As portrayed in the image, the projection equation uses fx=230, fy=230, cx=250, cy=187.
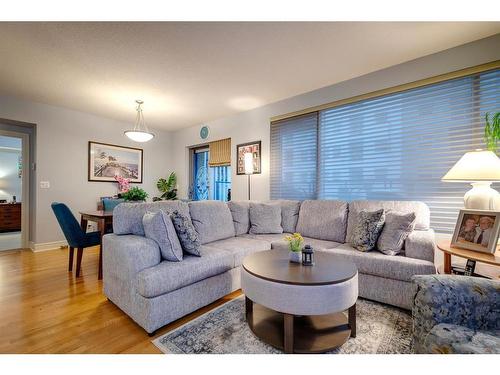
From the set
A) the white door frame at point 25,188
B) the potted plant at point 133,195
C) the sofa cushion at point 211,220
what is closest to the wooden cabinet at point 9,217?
the white door frame at point 25,188

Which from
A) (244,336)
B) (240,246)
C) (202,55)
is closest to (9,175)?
(202,55)

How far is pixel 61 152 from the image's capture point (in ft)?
13.2

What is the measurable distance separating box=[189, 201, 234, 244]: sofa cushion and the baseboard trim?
311 centimetres

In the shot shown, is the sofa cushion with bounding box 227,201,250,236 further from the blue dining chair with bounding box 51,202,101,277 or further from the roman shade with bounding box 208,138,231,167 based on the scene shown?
the blue dining chair with bounding box 51,202,101,277

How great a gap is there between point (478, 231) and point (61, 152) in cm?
558

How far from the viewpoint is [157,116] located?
4.46 meters

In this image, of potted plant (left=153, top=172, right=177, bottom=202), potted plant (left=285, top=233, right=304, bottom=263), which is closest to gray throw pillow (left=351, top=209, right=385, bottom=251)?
potted plant (left=285, top=233, right=304, bottom=263)

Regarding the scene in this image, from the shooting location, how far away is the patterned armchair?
0.97 metres

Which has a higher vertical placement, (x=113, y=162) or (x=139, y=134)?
(x=139, y=134)

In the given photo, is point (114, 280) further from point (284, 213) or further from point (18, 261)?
point (18, 261)

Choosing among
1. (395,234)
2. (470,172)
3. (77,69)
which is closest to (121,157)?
(77,69)

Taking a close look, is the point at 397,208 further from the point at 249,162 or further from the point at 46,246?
the point at 46,246

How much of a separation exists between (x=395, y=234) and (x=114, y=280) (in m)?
2.52

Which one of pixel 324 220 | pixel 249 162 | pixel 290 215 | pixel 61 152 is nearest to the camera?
pixel 324 220
